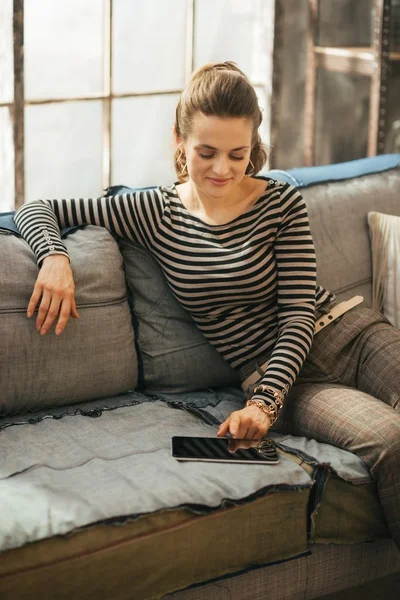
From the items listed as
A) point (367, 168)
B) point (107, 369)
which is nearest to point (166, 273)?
point (107, 369)

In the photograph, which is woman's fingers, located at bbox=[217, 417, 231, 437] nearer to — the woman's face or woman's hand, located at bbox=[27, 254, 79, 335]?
woman's hand, located at bbox=[27, 254, 79, 335]

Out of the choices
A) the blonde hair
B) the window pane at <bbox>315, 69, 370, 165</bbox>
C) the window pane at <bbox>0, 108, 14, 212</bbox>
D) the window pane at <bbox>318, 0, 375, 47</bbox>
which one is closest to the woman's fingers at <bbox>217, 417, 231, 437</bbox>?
the blonde hair

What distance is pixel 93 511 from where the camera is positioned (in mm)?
1644

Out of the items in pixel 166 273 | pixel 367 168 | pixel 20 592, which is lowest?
pixel 20 592

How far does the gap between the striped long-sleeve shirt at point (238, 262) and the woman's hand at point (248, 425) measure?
0.13 metres

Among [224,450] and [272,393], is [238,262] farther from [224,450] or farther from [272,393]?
[224,450]

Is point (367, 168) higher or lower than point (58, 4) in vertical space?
lower

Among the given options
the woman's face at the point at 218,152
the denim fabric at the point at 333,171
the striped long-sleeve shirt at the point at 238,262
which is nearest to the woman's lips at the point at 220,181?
the woman's face at the point at 218,152

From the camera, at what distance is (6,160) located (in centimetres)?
279

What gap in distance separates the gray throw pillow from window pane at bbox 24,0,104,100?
2.91ft

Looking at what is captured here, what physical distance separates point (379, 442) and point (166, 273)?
0.66 m

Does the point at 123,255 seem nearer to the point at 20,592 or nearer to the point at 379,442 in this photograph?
the point at 379,442

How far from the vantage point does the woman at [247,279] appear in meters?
1.97

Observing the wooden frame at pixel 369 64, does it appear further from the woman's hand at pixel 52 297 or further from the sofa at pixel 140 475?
the woman's hand at pixel 52 297
